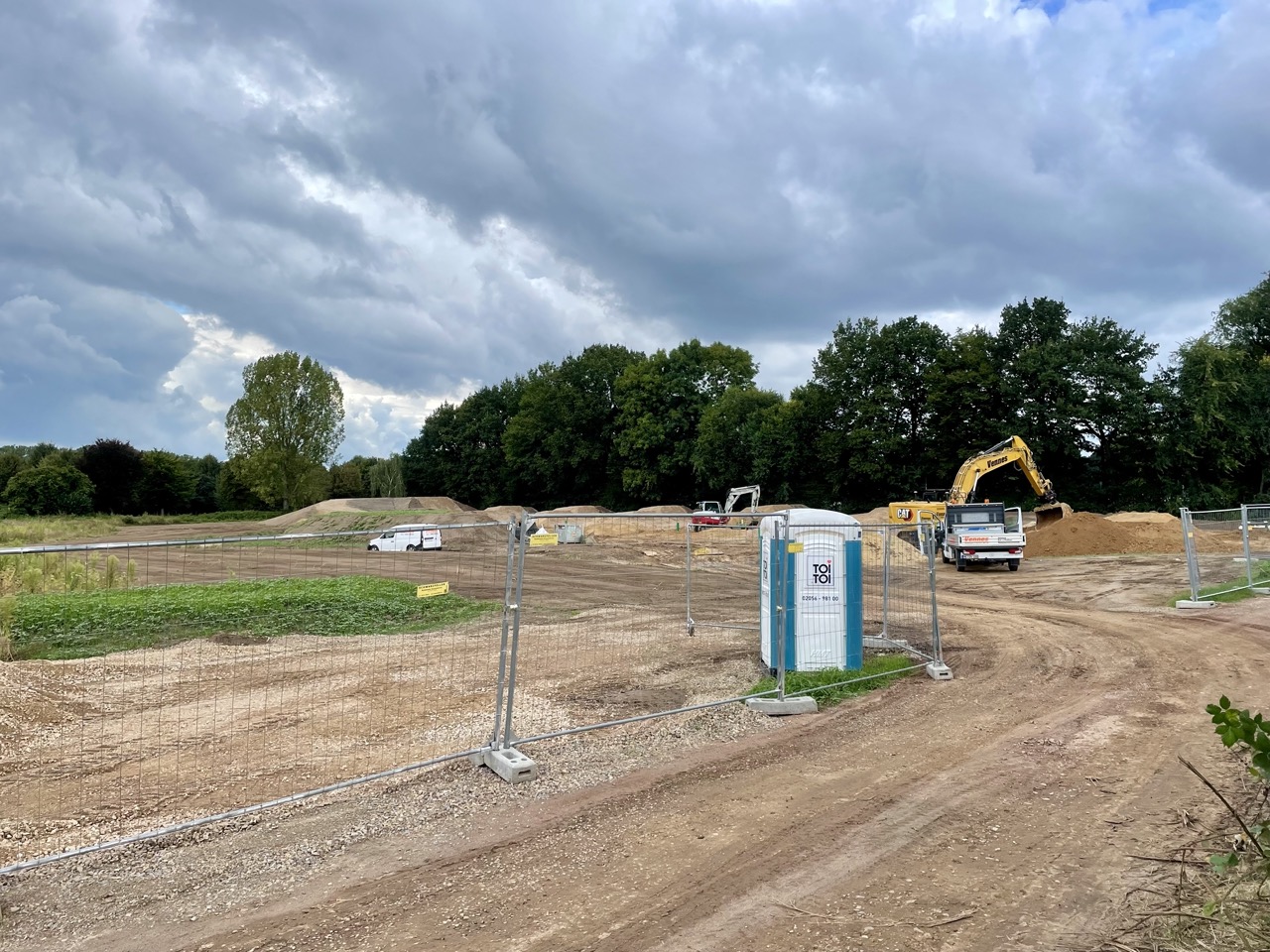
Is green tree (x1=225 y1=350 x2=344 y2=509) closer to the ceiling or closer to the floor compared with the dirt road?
closer to the ceiling

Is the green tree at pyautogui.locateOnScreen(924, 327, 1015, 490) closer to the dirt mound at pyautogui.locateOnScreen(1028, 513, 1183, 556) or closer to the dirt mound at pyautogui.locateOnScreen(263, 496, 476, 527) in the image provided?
the dirt mound at pyautogui.locateOnScreen(1028, 513, 1183, 556)

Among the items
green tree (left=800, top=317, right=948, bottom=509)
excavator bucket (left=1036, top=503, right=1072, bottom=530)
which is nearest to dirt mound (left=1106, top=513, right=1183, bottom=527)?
excavator bucket (left=1036, top=503, right=1072, bottom=530)

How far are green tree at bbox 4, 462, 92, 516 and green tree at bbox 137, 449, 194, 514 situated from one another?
9.27m

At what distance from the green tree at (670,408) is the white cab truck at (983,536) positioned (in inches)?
1477

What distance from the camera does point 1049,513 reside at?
3666cm

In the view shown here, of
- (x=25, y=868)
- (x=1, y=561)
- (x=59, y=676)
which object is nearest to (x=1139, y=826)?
(x=25, y=868)

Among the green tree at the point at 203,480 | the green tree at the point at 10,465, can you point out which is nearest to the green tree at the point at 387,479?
the green tree at the point at 203,480

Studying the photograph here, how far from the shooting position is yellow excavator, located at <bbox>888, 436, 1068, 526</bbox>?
105 feet

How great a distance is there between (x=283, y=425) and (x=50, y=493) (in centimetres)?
2324

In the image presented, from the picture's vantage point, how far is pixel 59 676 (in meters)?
9.67

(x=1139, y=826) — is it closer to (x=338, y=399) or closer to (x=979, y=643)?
(x=979, y=643)

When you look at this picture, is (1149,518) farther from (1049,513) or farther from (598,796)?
(598,796)

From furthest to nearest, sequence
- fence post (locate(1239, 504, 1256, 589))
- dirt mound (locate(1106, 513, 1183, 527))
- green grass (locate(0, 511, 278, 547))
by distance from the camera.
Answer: green grass (locate(0, 511, 278, 547)), dirt mound (locate(1106, 513, 1183, 527)), fence post (locate(1239, 504, 1256, 589))

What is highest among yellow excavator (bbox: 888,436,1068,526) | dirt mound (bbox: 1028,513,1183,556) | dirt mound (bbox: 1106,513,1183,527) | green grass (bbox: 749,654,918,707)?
yellow excavator (bbox: 888,436,1068,526)
